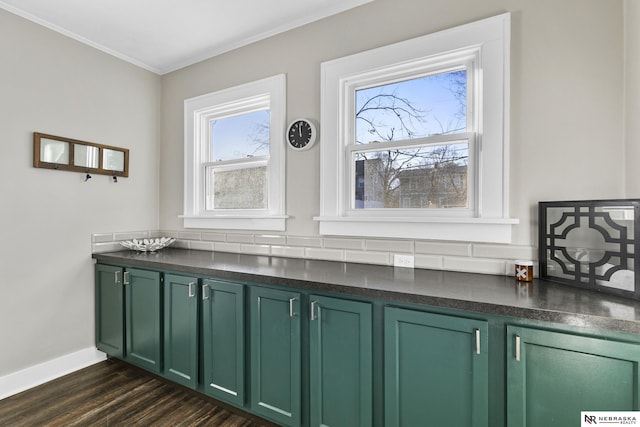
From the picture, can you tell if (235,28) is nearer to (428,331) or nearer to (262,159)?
(262,159)

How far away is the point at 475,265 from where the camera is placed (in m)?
1.86

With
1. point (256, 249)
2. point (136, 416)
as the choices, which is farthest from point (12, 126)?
point (136, 416)

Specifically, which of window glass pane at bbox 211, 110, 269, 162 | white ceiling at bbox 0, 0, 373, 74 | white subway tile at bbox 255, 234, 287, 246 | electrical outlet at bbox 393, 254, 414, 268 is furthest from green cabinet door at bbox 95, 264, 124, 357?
electrical outlet at bbox 393, 254, 414, 268

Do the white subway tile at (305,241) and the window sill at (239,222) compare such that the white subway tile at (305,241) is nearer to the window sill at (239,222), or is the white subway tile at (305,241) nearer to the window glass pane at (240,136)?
the window sill at (239,222)

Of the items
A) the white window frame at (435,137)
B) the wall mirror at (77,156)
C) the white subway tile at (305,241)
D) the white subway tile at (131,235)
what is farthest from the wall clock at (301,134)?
the white subway tile at (131,235)

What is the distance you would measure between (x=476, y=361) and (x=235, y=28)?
280cm

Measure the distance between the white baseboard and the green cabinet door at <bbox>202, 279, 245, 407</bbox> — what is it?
1391 mm

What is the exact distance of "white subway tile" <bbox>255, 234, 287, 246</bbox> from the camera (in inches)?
101

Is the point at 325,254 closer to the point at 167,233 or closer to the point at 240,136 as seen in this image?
the point at 240,136

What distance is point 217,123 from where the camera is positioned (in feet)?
10.2

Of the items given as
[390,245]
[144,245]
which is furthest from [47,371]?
[390,245]

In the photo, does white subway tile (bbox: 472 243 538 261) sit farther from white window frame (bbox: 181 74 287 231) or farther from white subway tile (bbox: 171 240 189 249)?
white subway tile (bbox: 171 240 189 249)

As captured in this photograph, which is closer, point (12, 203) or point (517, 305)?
point (517, 305)

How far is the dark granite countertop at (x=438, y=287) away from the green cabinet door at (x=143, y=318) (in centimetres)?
14
